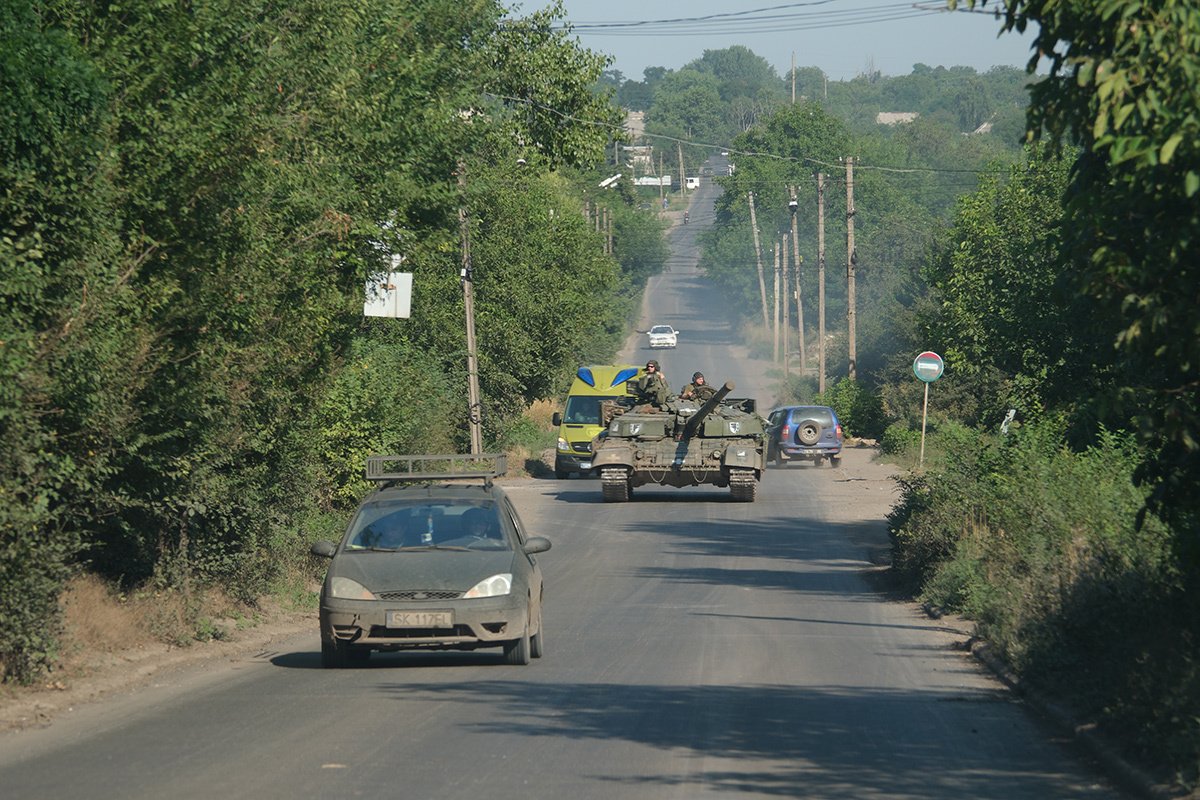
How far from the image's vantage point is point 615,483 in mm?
33500

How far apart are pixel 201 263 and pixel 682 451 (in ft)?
67.3

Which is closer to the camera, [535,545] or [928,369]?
[535,545]

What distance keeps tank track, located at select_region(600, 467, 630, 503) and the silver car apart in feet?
62.2

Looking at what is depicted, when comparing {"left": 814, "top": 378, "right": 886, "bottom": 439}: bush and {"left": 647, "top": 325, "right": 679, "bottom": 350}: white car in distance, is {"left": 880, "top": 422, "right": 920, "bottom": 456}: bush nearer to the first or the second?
{"left": 814, "top": 378, "right": 886, "bottom": 439}: bush

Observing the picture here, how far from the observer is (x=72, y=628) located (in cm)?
1302

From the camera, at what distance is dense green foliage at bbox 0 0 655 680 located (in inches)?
463

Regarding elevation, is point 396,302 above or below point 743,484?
above

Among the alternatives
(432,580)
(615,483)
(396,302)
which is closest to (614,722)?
(432,580)

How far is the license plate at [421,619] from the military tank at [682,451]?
2040 cm

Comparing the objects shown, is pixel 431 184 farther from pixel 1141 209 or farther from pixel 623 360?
pixel 623 360

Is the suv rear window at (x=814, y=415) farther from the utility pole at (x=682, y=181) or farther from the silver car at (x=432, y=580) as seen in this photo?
the utility pole at (x=682, y=181)

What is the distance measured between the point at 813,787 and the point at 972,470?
12.6 m

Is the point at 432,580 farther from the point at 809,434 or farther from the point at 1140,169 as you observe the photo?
the point at 809,434

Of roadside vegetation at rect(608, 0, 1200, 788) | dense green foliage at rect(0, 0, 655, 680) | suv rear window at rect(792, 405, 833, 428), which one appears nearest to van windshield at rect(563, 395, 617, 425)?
suv rear window at rect(792, 405, 833, 428)
